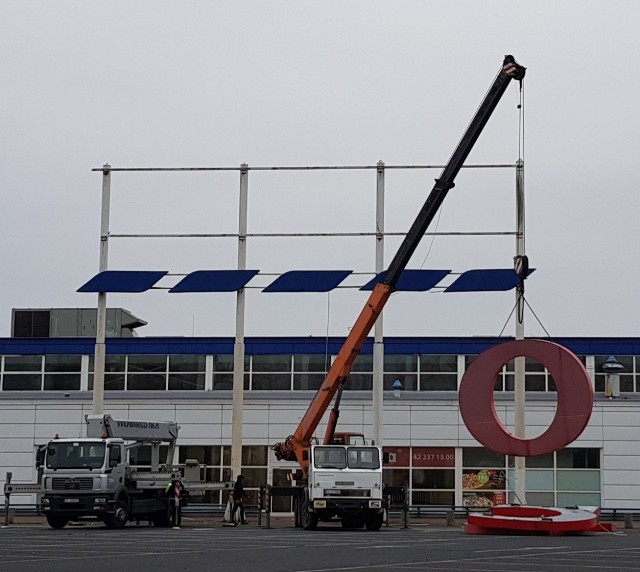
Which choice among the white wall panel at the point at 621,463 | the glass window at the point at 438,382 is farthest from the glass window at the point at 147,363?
the white wall panel at the point at 621,463

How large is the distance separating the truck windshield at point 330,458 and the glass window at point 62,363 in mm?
19109

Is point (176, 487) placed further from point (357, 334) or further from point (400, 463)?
point (400, 463)

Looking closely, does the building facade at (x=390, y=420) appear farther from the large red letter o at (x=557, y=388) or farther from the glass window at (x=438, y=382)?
the large red letter o at (x=557, y=388)

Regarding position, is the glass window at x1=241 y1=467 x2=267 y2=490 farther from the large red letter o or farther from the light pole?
the large red letter o

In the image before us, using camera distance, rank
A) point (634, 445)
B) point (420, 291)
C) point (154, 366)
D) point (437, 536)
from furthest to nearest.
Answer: point (154, 366), point (634, 445), point (420, 291), point (437, 536)

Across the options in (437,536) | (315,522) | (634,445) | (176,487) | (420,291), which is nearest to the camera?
(437,536)

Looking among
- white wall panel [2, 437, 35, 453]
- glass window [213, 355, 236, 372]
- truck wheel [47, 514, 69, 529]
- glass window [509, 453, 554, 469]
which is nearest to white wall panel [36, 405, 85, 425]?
white wall panel [2, 437, 35, 453]

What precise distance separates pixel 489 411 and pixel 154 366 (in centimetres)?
2107

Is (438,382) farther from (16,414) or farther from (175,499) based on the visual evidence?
(16,414)

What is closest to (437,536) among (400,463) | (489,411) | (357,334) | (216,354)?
(489,411)

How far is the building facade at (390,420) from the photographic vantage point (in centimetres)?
4831

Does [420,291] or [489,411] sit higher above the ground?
[420,291]

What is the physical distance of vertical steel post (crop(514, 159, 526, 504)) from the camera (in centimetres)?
3944

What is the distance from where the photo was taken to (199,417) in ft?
160
